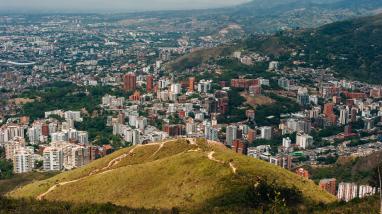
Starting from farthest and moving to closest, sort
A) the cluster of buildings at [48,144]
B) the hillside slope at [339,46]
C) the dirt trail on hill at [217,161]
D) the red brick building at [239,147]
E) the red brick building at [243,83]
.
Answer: the hillside slope at [339,46] < the red brick building at [243,83] < the red brick building at [239,147] < the cluster of buildings at [48,144] < the dirt trail on hill at [217,161]

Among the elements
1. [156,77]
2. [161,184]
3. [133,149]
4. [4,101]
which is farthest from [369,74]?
[161,184]

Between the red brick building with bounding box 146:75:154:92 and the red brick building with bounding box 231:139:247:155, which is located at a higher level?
the red brick building with bounding box 146:75:154:92

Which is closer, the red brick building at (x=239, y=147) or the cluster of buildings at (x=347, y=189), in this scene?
the cluster of buildings at (x=347, y=189)

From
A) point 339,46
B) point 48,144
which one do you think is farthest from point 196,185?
point 339,46

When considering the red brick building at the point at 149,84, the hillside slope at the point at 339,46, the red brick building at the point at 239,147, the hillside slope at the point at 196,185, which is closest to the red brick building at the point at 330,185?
the red brick building at the point at 239,147

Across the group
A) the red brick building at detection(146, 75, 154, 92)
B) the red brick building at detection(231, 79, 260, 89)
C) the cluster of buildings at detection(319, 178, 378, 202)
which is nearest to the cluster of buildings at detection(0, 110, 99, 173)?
the red brick building at detection(146, 75, 154, 92)

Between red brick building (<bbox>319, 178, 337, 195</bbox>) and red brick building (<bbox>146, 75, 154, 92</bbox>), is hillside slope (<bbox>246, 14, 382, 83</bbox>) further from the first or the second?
red brick building (<bbox>319, 178, 337, 195</bbox>)

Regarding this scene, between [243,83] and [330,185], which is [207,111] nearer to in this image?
[243,83]

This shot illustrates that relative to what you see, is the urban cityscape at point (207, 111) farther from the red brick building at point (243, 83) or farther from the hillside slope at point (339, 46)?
the hillside slope at point (339, 46)
